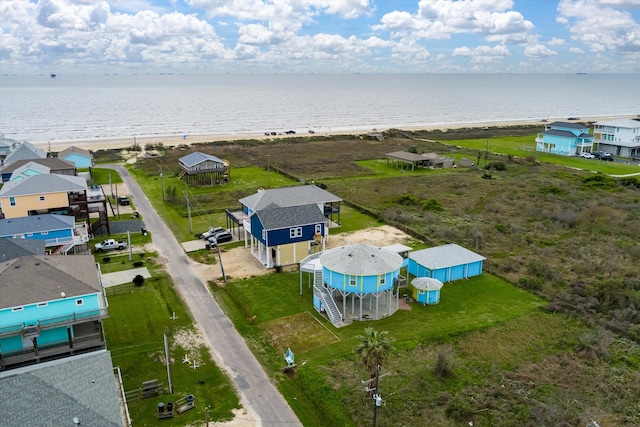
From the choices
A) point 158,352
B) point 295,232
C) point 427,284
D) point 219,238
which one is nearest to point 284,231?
point 295,232

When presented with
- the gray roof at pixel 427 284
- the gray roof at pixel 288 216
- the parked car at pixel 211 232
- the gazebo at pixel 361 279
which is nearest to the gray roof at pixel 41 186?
the parked car at pixel 211 232

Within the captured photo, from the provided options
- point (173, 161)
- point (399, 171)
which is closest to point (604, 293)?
point (399, 171)

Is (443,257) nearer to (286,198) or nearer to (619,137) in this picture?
(286,198)

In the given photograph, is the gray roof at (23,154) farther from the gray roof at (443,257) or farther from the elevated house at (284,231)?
the gray roof at (443,257)

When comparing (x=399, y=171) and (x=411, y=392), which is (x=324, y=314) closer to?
(x=411, y=392)

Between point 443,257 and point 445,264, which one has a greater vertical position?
point 443,257

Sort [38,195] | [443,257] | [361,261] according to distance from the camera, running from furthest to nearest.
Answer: [38,195] < [443,257] < [361,261]
